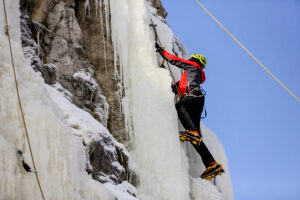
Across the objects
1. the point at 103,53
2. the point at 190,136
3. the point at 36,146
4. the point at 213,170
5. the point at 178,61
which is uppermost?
the point at 103,53

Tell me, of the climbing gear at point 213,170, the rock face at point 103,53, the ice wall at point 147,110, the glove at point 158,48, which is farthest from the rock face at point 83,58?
the climbing gear at point 213,170

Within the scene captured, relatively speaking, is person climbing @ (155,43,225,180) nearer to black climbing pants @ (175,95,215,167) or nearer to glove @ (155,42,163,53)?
black climbing pants @ (175,95,215,167)

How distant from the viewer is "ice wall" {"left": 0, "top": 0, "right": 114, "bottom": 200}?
3.78 metres

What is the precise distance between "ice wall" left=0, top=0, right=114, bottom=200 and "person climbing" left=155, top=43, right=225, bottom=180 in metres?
2.26

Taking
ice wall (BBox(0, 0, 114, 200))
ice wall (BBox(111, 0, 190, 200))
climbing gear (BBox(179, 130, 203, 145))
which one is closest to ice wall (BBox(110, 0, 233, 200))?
ice wall (BBox(111, 0, 190, 200))

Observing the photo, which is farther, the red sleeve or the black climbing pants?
the red sleeve

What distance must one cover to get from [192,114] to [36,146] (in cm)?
320

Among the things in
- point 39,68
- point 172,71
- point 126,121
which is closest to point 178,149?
point 126,121

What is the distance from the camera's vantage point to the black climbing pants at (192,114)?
6.62m

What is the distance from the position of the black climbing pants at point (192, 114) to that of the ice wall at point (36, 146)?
2300mm

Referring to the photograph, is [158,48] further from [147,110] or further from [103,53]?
[147,110]

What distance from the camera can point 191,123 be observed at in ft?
21.6

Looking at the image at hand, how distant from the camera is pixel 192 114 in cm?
674

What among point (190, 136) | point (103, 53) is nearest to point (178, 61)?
point (103, 53)
